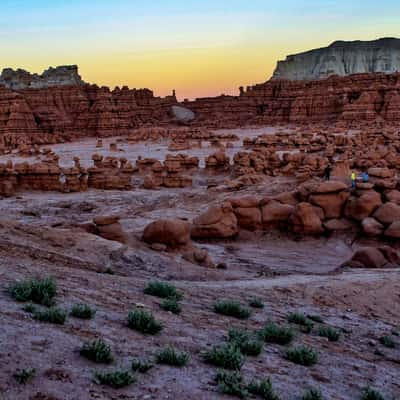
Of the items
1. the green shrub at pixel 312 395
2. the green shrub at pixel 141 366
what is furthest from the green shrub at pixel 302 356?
the green shrub at pixel 141 366

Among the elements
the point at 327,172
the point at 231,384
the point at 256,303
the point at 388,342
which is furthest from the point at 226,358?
the point at 327,172

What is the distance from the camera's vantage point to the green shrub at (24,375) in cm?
336

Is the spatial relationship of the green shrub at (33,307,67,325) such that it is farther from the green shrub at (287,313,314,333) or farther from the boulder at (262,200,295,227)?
the boulder at (262,200,295,227)

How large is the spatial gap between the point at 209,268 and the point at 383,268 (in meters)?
3.39

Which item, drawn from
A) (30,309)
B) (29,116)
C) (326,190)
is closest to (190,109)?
(29,116)

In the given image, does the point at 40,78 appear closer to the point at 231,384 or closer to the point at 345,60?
the point at 345,60

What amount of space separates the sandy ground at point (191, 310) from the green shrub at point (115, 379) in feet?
0.18

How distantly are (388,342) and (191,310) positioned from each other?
2.32 m

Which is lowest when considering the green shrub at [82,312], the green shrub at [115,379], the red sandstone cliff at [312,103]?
the green shrub at [115,379]

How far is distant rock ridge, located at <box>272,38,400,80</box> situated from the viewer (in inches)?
3654

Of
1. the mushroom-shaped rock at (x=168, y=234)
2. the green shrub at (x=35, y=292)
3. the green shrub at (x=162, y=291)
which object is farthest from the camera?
the mushroom-shaped rock at (x=168, y=234)

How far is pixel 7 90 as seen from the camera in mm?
53562

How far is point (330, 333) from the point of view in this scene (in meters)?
5.85

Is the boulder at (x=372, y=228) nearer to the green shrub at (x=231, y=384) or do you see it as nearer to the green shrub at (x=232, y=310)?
the green shrub at (x=232, y=310)
